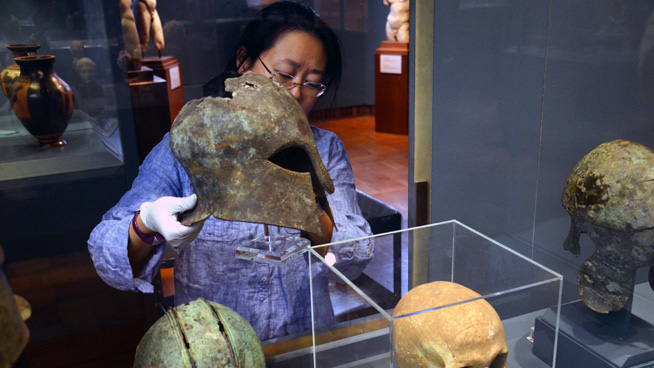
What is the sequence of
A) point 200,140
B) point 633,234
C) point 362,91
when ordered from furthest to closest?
point 362,91 < point 633,234 < point 200,140

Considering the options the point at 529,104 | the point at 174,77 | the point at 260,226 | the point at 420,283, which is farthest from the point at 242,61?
the point at 529,104

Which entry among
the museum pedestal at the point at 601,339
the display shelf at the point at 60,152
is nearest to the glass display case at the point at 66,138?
the display shelf at the point at 60,152

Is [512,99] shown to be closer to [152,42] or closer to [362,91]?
[362,91]

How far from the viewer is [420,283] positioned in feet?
5.11

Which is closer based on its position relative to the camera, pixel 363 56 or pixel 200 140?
pixel 200 140

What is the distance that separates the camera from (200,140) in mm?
1235

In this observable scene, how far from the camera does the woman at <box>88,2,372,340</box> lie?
1.62m

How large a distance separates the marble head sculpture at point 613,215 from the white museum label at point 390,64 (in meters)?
1.42

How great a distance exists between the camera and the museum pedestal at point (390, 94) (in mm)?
3016

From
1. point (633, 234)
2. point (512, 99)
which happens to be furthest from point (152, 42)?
point (633, 234)

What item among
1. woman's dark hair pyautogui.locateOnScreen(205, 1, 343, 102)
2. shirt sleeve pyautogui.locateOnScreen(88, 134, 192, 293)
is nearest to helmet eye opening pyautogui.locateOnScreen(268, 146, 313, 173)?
shirt sleeve pyautogui.locateOnScreen(88, 134, 192, 293)

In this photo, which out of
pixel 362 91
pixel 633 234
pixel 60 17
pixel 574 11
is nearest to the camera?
pixel 633 234

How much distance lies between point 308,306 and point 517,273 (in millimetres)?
679

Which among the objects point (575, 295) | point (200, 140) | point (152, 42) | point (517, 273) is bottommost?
point (575, 295)
